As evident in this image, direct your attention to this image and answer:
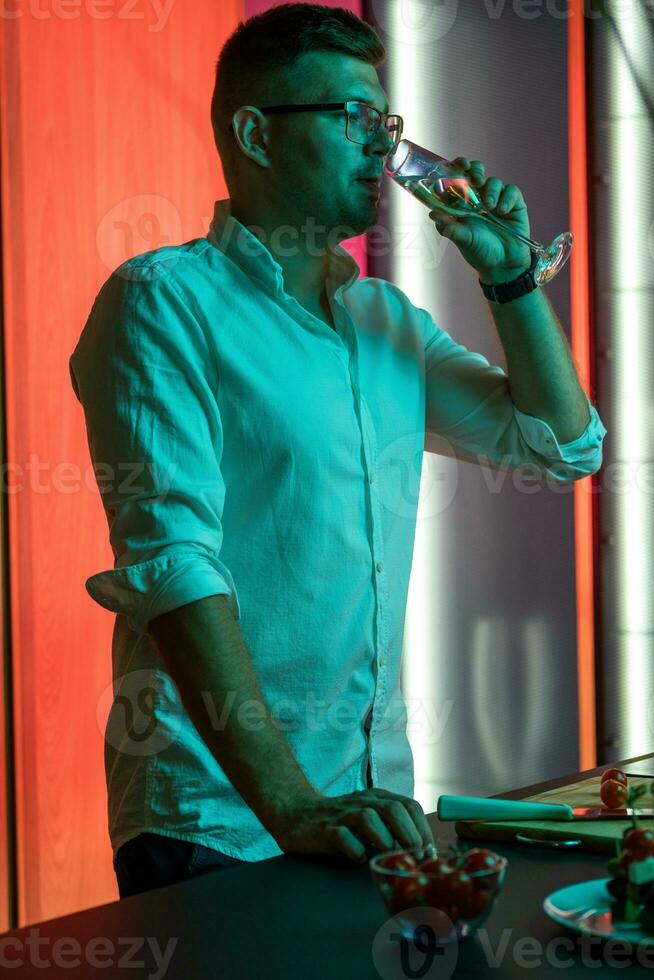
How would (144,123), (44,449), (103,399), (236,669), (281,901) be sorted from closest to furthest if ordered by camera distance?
(281,901) → (236,669) → (103,399) → (44,449) → (144,123)

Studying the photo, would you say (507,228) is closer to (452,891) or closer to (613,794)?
(613,794)

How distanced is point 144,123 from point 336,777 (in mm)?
1823

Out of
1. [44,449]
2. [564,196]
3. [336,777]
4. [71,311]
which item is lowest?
[336,777]

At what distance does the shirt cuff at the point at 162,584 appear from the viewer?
130 cm

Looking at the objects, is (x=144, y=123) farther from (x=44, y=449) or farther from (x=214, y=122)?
(x=214, y=122)

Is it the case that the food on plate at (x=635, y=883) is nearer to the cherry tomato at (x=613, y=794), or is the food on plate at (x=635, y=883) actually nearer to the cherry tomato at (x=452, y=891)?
the cherry tomato at (x=452, y=891)

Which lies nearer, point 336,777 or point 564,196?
point 336,777

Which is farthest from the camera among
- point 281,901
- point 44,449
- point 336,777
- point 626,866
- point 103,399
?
point 44,449

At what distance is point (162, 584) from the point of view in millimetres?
1305

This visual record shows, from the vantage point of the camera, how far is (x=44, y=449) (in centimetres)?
263

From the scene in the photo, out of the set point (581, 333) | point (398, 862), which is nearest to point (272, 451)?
point (398, 862)

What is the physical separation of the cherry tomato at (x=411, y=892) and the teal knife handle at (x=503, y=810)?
0.30 metres

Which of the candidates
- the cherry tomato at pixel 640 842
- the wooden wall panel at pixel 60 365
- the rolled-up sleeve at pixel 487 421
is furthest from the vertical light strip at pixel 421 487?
the cherry tomato at pixel 640 842

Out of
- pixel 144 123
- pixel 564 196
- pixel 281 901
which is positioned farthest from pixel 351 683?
pixel 564 196
